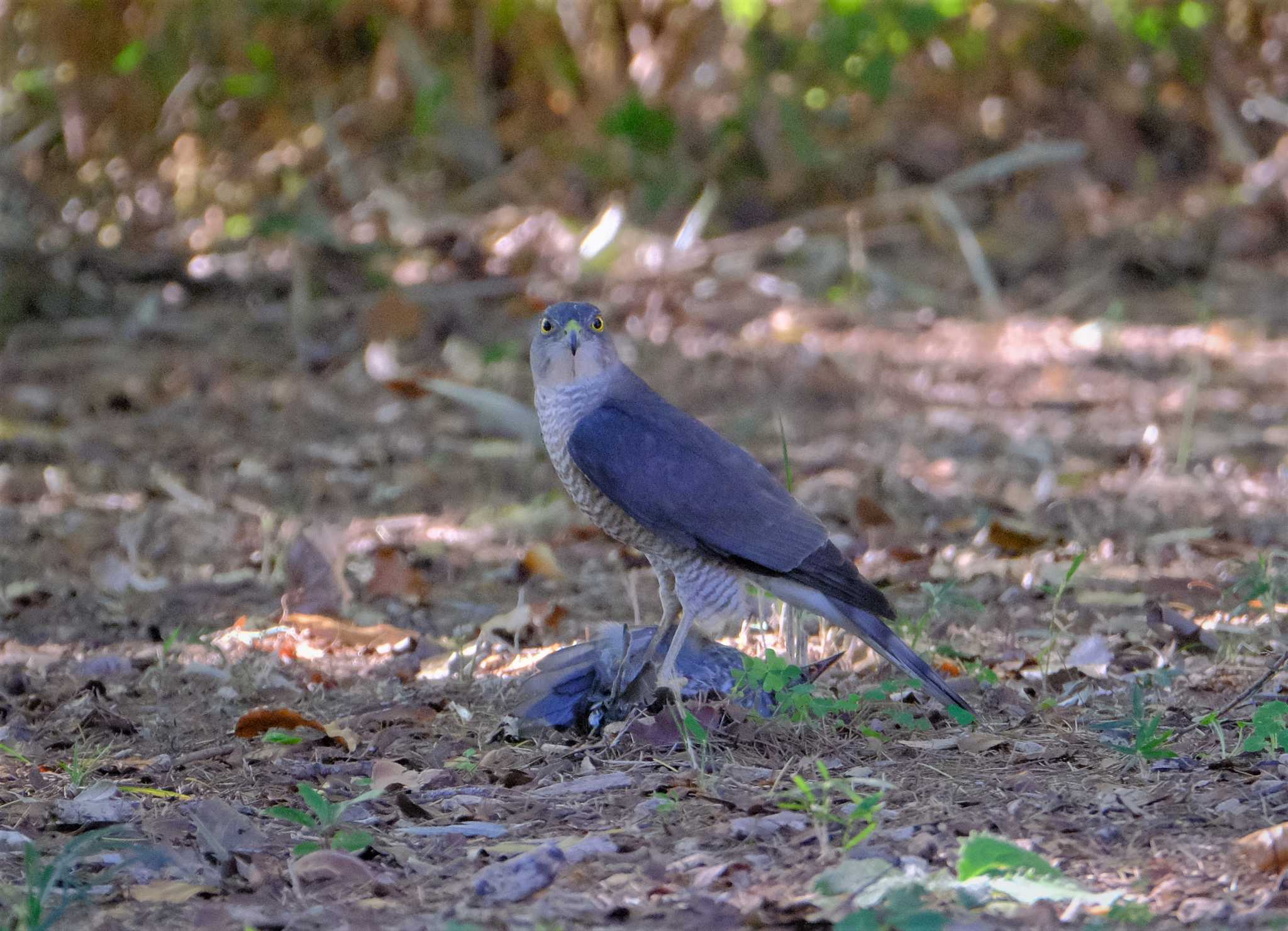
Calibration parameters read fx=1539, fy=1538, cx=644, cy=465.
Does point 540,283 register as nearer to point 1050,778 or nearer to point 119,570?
point 119,570

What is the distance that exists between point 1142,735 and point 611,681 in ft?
4.02

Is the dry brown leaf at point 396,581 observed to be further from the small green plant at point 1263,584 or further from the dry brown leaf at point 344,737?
the small green plant at point 1263,584

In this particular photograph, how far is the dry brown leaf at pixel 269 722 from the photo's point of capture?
146 inches

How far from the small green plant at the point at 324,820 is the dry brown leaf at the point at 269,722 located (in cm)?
54

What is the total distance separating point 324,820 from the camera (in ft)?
9.76

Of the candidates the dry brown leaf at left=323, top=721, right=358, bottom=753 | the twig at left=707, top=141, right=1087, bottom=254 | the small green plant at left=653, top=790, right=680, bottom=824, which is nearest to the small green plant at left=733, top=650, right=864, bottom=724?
the small green plant at left=653, top=790, right=680, bottom=824

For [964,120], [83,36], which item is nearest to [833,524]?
[964,120]

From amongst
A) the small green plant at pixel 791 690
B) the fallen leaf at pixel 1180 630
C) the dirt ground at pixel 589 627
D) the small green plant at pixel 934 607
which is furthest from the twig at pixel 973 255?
the small green plant at pixel 791 690

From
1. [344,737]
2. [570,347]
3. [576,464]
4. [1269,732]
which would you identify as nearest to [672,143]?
[570,347]

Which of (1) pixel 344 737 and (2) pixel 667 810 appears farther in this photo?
(1) pixel 344 737

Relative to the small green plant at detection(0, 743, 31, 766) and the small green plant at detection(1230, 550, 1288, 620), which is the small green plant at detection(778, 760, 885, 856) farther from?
the small green plant at detection(0, 743, 31, 766)

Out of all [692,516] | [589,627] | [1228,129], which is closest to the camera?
[692,516]

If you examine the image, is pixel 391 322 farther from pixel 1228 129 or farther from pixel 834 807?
pixel 1228 129

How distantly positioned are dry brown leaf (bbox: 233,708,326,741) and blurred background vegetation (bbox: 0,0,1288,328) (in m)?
5.66
